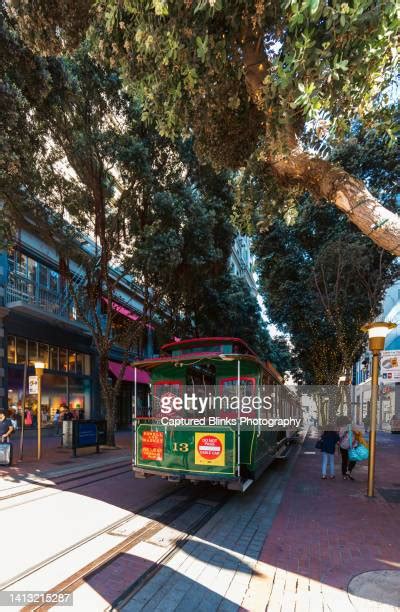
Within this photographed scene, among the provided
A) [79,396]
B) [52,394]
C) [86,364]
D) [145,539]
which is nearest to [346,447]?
[145,539]

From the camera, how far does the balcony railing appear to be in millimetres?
19109

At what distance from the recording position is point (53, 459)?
1406 centimetres

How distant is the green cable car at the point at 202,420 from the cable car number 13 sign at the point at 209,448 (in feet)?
0.06

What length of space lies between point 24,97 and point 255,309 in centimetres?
1870

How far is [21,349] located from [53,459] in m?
7.38

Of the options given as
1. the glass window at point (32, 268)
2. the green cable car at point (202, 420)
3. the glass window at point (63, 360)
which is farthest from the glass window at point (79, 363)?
the green cable car at point (202, 420)

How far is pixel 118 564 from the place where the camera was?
5355 millimetres

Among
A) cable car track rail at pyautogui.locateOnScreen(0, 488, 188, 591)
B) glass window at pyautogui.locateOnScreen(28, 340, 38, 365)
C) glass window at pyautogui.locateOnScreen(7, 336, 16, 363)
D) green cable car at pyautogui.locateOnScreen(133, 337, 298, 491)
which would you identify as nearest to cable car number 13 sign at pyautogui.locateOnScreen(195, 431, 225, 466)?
green cable car at pyautogui.locateOnScreen(133, 337, 298, 491)

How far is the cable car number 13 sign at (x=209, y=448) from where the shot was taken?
8031 millimetres

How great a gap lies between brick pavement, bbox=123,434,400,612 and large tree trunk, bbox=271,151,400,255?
415cm

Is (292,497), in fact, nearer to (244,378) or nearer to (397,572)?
(244,378)

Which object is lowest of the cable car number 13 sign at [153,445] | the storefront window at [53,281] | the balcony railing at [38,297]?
the cable car number 13 sign at [153,445]

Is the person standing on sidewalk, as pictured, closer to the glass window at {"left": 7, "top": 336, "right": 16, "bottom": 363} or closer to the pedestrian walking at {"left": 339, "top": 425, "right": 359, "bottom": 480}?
the pedestrian walking at {"left": 339, "top": 425, "right": 359, "bottom": 480}

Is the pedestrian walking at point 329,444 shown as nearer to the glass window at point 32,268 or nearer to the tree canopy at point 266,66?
the tree canopy at point 266,66
